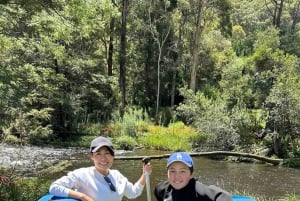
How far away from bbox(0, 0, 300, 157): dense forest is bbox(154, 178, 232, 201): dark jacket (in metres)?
4.44

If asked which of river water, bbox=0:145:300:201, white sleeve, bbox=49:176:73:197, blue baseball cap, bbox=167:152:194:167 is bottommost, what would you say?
river water, bbox=0:145:300:201

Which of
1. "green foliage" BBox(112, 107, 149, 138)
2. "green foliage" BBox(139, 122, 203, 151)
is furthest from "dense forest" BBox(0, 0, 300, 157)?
"green foliage" BBox(112, 107, 149, 138)

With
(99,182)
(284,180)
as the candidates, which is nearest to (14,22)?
(99,182)

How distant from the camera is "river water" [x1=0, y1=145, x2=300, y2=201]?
1116cm

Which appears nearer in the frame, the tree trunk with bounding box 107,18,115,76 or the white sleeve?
the white sleeve

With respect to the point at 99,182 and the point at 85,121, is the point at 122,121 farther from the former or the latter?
the point at 99,182

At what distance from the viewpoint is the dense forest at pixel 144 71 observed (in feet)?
26.5

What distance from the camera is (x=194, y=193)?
3025 mm

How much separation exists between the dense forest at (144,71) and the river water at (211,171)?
0.84 meters

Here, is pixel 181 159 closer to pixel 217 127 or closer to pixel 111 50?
pixel 217 127

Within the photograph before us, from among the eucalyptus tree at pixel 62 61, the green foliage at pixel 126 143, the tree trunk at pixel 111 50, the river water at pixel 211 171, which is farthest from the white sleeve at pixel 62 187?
the tree trunk at pixel 111 50

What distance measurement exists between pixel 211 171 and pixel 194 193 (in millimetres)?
10743

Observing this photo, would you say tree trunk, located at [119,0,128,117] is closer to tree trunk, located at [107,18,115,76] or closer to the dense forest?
the dense forest

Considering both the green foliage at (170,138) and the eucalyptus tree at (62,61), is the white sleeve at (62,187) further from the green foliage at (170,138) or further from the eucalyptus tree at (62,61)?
the green foliage at (170,138)
